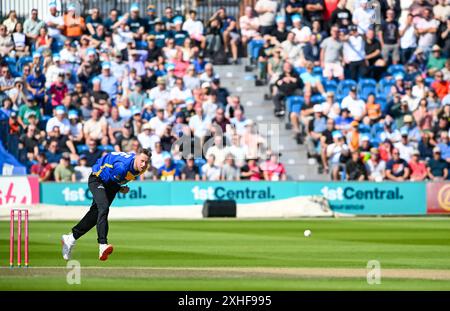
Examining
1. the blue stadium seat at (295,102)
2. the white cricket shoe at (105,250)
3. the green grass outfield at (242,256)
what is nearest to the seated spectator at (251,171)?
the blue stadium seat at (295,102)

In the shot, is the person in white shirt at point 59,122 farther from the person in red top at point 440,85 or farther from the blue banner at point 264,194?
the person in red top at point 440,85

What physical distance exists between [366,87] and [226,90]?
182 inches

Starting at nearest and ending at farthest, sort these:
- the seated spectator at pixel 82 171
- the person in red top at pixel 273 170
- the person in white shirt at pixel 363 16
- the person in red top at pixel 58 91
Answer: the seated spectator at pixel 82 171, the person in red top at pixel 273 170, the person in red top at pixel 58 91, the person in white shirt at pixel 363 16

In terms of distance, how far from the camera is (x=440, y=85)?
37344mm

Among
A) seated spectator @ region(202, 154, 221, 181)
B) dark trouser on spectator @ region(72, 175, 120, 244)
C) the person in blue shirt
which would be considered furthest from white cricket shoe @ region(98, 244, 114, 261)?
seated spectator @ region(202, 154, 221, 181)

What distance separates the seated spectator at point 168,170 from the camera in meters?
33.6

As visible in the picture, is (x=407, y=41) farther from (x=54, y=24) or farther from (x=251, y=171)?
(x=54, y=24)

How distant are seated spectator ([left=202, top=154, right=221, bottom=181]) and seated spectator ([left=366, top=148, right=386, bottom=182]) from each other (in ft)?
15.2

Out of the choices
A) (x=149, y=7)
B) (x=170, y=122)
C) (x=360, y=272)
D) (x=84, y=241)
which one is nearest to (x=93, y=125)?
(x=170, y=122)

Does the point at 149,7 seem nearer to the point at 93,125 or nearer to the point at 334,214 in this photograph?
the point at 93,125

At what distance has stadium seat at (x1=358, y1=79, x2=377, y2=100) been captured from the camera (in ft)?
123

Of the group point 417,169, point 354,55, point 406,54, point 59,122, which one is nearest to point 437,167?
point 417,169

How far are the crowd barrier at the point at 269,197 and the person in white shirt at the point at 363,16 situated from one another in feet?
23.2

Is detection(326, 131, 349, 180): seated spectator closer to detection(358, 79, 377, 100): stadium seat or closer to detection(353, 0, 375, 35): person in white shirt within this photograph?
detection(358, 79, 377, 100): stadium seat
